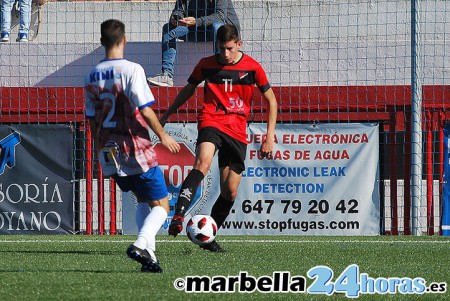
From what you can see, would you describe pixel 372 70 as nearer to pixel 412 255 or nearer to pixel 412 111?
pixel 412 111

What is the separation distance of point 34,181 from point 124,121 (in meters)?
6.60

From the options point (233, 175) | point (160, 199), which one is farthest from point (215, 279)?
point (233, 175)

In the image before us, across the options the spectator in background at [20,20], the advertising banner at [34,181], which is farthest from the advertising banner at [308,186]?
the spectator in background at [20,20]

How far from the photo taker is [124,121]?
7195 millimetres

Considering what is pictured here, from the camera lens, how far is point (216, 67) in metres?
9.43

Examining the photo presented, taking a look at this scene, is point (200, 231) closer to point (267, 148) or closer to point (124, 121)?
point (267, 148)

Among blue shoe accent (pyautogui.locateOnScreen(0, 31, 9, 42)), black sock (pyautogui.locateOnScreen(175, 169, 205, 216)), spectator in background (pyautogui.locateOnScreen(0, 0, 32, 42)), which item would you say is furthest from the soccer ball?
blue shoe accent (pyautogui.locateOnScreen(0, 31, 9, 42))

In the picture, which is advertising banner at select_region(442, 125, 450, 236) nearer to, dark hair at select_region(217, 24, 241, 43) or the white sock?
dark hair at select_region(217, 24, 241, 43)

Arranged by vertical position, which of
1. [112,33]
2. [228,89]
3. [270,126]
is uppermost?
[112,33]

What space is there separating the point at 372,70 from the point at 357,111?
1481 millimetres

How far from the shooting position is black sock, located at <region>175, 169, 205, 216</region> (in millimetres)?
8734

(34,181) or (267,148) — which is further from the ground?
(267,148)

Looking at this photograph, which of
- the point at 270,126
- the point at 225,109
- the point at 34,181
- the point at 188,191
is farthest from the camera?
the point at 34,181

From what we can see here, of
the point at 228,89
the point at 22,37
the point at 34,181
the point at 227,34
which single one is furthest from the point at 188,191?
the point at 22,37
